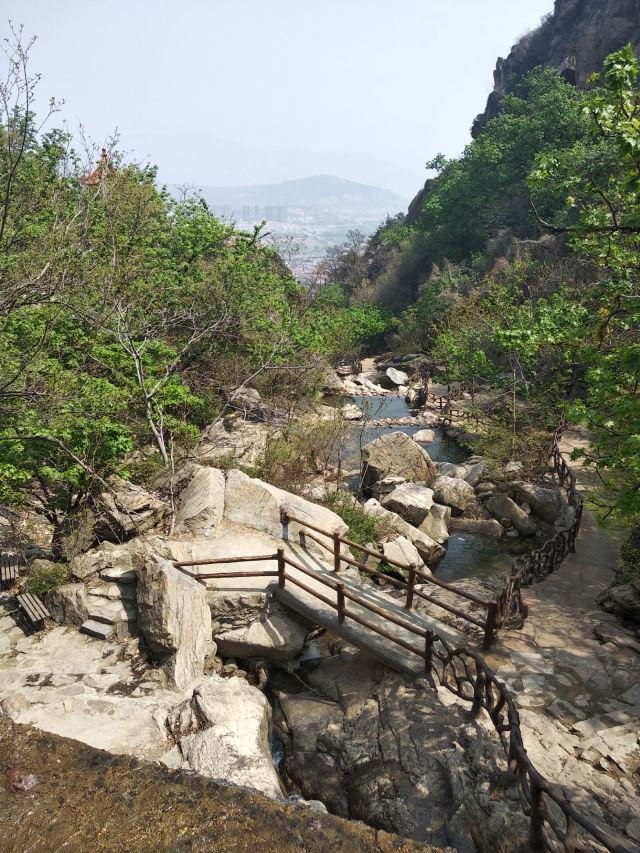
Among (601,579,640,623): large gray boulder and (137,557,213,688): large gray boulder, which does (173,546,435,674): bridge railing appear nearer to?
(137,557,213,688): large gray boulder

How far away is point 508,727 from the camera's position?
224 inches

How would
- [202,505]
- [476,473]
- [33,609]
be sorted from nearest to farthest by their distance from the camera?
1. [33,609]
2. [202,505]
3. [476,473]

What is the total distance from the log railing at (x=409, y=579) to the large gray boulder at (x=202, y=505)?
1529 millimetres

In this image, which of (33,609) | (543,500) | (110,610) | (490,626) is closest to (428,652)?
(490,626)

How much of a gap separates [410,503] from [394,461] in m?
3.22

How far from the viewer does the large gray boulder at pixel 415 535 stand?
46.1 ft

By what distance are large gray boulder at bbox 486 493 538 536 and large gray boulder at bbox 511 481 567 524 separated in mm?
440

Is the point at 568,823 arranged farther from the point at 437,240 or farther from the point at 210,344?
the point at 437,240

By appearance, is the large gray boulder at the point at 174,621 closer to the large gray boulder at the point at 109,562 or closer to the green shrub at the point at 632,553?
the large gray boulder at the point at 109,562

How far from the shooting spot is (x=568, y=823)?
4219mm

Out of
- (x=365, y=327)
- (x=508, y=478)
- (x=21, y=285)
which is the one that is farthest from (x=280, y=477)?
(x=365, y=327)

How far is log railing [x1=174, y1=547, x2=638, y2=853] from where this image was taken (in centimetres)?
428

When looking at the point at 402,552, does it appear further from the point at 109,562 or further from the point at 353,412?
the point at 353,412

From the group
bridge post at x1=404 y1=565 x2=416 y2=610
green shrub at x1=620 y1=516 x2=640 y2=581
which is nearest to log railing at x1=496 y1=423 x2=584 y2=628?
green shrub at x1=620 y1=516 x2=640 y2=581
